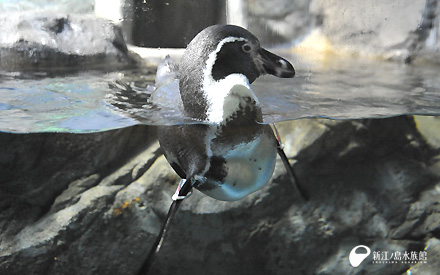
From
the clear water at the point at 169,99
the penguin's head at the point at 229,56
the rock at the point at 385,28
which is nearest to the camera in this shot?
the penguin's head at the point at 229,56

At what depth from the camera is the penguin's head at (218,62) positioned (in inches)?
46.8

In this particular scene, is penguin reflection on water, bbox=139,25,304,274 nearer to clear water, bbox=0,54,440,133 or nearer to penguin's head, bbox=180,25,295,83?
penguin's head, bbox=180,25,295,83

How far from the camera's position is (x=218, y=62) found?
3.92 ft

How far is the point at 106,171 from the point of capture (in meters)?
2.52

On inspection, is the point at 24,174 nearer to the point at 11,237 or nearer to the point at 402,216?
the point at 11,237

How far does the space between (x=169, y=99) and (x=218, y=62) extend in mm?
393

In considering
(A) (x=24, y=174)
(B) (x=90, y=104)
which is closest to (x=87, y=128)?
(B) (x=90, y=104)

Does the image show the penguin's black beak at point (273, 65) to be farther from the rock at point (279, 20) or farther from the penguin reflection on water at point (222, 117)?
the rock at point (279, 20)

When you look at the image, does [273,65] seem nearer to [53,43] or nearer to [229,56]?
[229,56]
